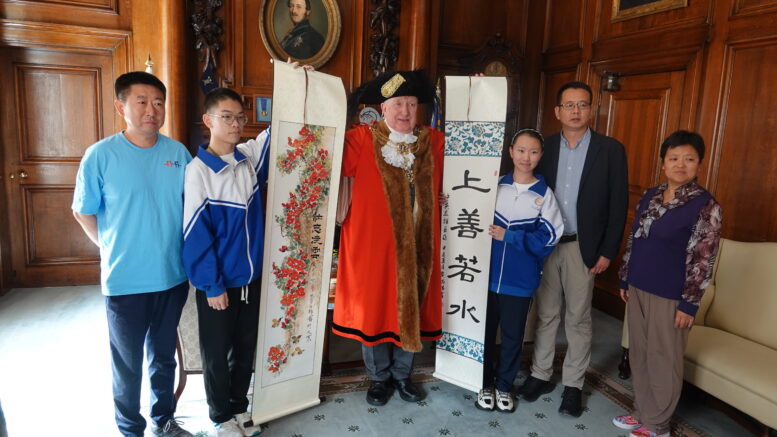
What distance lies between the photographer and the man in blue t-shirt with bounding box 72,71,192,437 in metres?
1.82

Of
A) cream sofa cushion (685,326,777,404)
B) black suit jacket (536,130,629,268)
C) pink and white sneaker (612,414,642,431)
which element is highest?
black suit jacket (536,130,629,268)

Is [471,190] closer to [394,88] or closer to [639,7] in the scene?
[394,88]

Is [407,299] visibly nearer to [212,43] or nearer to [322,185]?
[322,185]

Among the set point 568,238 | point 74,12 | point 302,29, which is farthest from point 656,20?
point 74,12

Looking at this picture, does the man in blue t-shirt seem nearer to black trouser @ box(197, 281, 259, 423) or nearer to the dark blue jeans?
the dark blue jeans

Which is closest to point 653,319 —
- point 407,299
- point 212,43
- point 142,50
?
point 407,299

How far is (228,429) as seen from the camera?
7.20 ft

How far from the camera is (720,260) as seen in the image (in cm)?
281

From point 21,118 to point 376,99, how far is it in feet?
11.1

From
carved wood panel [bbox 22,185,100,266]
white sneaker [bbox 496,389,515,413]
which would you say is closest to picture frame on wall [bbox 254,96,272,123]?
carved wood panel [bbox 22,185,100,266]

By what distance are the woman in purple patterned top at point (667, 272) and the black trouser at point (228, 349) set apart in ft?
5.51

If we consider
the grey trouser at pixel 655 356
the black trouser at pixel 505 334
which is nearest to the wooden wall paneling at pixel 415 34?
the black trouser at pixel 505 334

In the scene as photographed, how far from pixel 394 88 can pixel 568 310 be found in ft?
4.54

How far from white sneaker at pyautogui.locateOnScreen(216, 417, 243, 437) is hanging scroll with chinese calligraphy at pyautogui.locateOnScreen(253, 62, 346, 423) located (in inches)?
3.9
